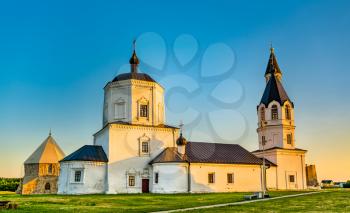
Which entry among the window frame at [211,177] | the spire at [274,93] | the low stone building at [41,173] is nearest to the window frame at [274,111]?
the spire at [274,93]

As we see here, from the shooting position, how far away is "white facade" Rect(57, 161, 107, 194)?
1356 inches

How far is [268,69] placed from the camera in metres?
50.0

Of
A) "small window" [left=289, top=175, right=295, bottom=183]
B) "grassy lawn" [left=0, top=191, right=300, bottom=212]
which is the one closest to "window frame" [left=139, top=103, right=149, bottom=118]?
"grassy lawn" [left=0, top=191, right=300, bottom=212]

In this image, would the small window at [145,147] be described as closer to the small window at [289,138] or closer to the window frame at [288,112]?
the small window at [289,138]

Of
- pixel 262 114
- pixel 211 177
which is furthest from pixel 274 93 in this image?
pixel 211 177

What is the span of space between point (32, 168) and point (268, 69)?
108ft

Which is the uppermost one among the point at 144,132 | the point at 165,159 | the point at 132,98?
the point at 132,98

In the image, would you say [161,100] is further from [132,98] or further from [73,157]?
[73,157]

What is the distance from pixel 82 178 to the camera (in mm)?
34656

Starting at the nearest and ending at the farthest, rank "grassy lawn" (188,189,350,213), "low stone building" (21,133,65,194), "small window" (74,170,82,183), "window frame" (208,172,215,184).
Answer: "grassy lawn" (188,189,350,213) < "small window" (74,170,82,183) < "window frame" (208,172,215,184) < "low stone building" (21,133,65,194)

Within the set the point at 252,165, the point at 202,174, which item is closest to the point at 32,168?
the point at 202,174

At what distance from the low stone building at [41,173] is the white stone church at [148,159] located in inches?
427

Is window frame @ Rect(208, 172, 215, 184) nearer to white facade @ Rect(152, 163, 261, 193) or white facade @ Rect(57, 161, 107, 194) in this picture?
white facade @ Rect(152, 163, 261, 193)

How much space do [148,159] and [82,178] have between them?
6.59m
